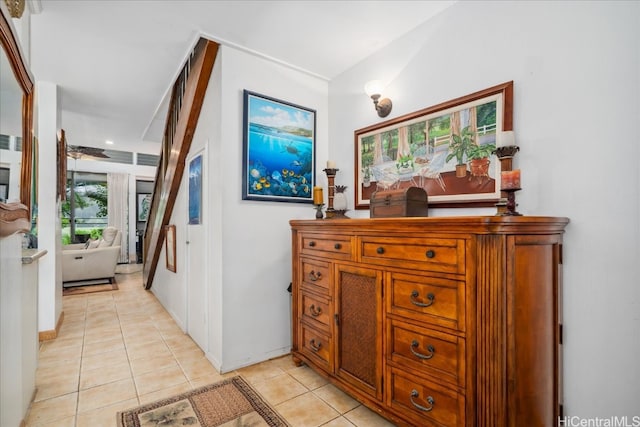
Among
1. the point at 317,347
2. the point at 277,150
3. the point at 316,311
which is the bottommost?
the point at 317,347

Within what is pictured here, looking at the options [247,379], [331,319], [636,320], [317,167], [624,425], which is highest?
[317,167]

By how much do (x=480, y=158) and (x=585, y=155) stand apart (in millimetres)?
465

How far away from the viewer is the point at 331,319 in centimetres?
201

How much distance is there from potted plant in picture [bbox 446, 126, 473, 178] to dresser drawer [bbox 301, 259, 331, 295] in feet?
3.38

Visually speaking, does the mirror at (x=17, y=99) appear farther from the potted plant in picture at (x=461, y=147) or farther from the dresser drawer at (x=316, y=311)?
the potted plant in picture at (x=461, y=147)

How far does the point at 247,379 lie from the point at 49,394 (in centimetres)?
130

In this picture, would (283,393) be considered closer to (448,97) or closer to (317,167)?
(317,167)

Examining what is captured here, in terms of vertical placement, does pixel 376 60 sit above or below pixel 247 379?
above

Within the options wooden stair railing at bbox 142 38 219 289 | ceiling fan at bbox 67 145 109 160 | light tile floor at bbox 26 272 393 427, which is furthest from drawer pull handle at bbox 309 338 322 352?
ceiling fan at bbox 67 145 109 160

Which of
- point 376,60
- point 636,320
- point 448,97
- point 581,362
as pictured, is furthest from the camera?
point 376,60

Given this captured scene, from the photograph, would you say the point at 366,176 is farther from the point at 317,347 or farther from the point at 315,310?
the point at 317,347

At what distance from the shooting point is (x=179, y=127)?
122 inches

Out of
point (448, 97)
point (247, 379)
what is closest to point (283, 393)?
point (247, 379)

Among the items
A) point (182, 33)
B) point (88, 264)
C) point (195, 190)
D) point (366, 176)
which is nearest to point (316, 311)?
point (366, 176)
